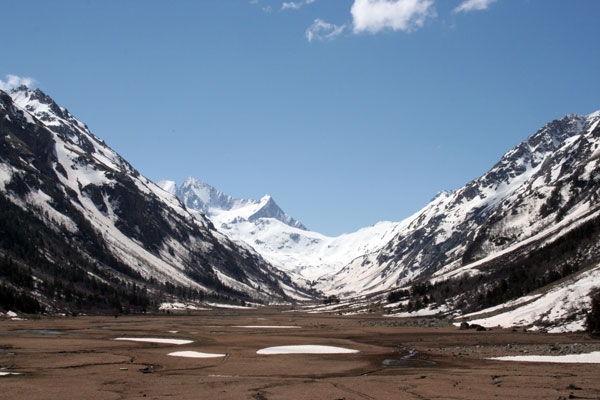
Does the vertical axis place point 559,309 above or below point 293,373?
above

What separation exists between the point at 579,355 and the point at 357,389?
27343 millimetres

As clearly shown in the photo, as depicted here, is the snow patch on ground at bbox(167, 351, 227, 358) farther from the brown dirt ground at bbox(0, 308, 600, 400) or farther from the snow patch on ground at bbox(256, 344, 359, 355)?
the snow patch on ground at bbox(256, 344, 359, 355)

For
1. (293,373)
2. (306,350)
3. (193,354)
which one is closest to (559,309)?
(306,350)

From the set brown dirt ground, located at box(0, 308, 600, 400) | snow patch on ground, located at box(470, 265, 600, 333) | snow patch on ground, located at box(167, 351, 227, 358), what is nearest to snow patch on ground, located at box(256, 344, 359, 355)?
brown dirt ground, located at box(0, 308, 600, 400)

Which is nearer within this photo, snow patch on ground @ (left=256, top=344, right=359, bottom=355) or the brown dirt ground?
the brown dirt ground

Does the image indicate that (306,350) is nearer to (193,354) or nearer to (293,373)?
(193,354)

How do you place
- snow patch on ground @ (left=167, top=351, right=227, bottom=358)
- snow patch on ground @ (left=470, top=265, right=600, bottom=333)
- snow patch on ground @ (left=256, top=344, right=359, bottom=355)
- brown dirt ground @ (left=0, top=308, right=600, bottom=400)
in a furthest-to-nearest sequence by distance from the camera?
snow patch on ground @ (left=470, top=265, right=600, bottom=333) < snow patch on ground @ (left=256, top=344, right=359, bottom=355) < snow patch on ground @ (left=167, top=351, right=227, bottom=358) < brown dirt ground @ (left=0, top=308, right=600, bottom=400)

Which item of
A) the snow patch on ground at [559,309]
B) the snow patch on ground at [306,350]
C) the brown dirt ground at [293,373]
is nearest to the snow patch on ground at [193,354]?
the brown dirt ground at [293,373]

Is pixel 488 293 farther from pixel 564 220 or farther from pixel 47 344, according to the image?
pixel 47 344

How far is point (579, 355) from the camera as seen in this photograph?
5281cm

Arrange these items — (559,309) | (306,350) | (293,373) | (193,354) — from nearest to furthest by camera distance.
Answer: (293,373) < (193,354) < (306,350) < (559,309)

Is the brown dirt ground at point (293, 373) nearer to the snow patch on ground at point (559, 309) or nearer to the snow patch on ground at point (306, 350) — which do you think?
the snow patch on ground at point (306, 350)

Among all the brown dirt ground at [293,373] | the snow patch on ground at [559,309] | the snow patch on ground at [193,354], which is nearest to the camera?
the brown dirt ground at [293,373]

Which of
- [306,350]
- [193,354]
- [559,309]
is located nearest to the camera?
[193,354]
